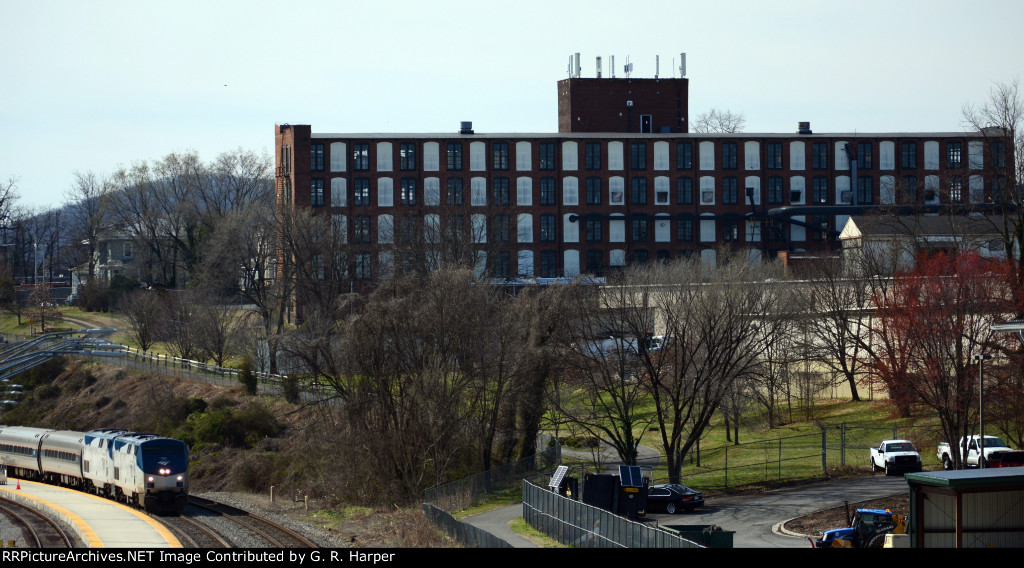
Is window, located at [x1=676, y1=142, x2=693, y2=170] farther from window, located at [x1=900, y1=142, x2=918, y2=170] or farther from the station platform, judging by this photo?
the station platform

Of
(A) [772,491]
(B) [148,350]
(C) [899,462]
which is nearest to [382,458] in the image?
(A) [772,491]

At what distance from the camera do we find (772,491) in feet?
132

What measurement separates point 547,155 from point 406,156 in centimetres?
1288

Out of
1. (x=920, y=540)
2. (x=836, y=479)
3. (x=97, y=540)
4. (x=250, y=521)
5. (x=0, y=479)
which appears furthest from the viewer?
(x=0, y=479)

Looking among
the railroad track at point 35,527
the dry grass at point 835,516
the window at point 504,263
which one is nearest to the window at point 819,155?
the window at point 504,263

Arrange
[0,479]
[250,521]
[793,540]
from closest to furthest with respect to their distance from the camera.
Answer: [793,540] → [250,521] → [0,479]

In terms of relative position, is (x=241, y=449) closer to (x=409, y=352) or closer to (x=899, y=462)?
(x=409, y=352)

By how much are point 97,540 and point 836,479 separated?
92.3ft

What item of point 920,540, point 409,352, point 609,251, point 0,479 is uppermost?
point 609,251

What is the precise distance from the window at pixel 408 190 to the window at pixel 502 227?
340 inches

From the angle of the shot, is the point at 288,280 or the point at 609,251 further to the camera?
the point at 609,251

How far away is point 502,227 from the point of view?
277 ft

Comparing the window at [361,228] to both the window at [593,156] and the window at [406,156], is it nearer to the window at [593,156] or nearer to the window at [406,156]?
the window at [406,156]

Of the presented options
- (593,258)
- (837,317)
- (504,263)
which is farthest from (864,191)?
(837,317)
